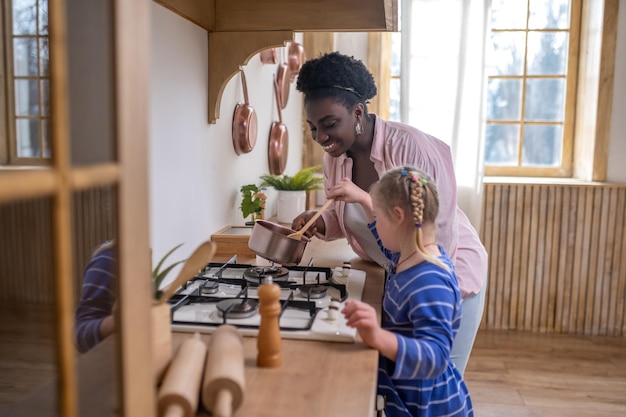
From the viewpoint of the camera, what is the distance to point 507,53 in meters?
4.00

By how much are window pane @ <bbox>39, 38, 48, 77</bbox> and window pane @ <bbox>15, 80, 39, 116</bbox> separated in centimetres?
2

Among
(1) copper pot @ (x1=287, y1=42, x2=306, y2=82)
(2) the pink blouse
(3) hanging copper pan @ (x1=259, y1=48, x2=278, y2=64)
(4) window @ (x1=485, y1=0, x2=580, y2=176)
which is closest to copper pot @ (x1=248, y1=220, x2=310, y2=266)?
(2) the pink blouse

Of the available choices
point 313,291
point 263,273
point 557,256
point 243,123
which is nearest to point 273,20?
point 243,123

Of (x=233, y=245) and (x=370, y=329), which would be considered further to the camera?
(x=233, y=245)

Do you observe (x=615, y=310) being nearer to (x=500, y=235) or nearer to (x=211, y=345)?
(x=500, y=235)

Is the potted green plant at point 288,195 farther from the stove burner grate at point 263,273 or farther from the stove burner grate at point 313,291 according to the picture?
the stove burner grate at point 313,291

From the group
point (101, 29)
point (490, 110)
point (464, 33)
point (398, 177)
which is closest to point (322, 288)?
point (398, 177)

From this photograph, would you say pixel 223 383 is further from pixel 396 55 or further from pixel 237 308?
pixel 396 55

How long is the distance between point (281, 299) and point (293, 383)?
1.51ft

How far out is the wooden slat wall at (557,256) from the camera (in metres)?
3.73

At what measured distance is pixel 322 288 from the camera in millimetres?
1546

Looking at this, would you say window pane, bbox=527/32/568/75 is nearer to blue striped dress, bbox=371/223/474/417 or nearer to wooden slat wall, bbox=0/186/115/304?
blue striped dress, bbox=371/223/474/417

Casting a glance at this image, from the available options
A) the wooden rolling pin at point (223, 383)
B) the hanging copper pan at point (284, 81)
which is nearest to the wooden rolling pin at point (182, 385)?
the wooden rolling pin at point (223, 383)

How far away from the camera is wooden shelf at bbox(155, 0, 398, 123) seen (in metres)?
1.93
